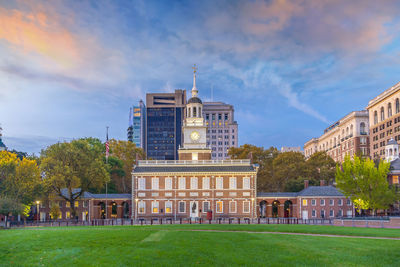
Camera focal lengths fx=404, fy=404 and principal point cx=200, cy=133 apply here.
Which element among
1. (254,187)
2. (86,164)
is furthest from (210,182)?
(86,164)

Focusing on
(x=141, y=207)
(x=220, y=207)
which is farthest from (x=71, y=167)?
(x=220, y=207)

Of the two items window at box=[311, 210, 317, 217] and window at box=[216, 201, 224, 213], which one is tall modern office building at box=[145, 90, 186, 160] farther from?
window at box=[311, 210, 317, 217]

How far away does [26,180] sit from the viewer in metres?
53.6

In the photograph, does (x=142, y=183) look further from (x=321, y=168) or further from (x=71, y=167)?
(x=321, y=168)

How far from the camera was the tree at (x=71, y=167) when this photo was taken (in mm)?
54781

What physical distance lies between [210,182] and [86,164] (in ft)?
63.0

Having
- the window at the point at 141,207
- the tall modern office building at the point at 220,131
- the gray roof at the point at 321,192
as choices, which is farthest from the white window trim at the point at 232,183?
the tall modern office building at the point at 220,131

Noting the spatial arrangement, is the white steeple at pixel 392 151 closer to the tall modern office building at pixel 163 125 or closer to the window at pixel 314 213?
the window at pixel 314 213

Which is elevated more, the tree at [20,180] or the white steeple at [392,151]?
the white steeple at [392,151]

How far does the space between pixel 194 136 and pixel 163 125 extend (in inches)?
4744

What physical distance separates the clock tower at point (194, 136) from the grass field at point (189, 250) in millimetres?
43977

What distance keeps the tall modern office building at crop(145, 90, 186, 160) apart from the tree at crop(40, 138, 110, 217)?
129 metres

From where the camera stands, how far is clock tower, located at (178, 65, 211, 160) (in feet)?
235

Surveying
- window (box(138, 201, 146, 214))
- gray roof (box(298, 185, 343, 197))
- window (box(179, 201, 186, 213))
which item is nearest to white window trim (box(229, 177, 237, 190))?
window (box(179, 201, 186, 213))
